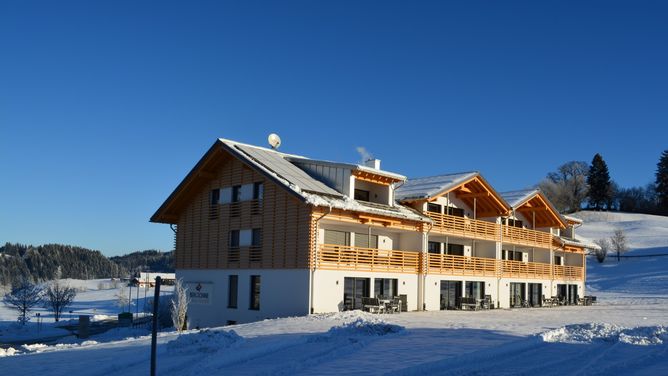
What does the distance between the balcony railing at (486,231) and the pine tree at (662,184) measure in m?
74.5

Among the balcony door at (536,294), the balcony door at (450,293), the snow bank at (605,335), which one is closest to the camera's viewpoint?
the snow bank at (605,335)

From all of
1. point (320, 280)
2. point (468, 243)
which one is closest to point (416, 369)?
point (320, 280)

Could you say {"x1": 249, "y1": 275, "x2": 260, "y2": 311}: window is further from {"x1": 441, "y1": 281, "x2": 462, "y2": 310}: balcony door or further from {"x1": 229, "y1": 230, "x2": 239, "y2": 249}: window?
{"x1": 441, "y1": 281, "x2": 462, "y2": 310}: balcony door

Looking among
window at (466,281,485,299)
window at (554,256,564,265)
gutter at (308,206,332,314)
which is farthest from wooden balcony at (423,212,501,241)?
window at (554,256,564,265)

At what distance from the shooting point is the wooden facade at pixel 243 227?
1157 inches

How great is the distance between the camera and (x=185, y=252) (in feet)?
115

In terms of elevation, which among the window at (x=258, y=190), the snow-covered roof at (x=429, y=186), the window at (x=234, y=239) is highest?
the snow-covered roof at (x=429, y=186)

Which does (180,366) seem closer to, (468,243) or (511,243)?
(468,243)

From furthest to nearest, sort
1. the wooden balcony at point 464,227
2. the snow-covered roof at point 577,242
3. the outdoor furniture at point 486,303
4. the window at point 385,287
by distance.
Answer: the snow-covered roof at point 577,242
the outdoor furniture at point 486,303
the wooden balcony at point 464,227
the window at point 385,287

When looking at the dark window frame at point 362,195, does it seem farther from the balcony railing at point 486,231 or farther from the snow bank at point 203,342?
the snow bank at point 203,342

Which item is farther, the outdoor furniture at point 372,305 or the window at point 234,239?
the window at point 234,239

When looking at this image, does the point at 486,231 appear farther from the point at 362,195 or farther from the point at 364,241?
the point at 364,241

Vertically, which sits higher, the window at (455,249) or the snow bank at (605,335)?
the window at (455,249)

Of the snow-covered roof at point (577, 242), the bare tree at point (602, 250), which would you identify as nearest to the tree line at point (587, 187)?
the bare tree at point (602, 250)
